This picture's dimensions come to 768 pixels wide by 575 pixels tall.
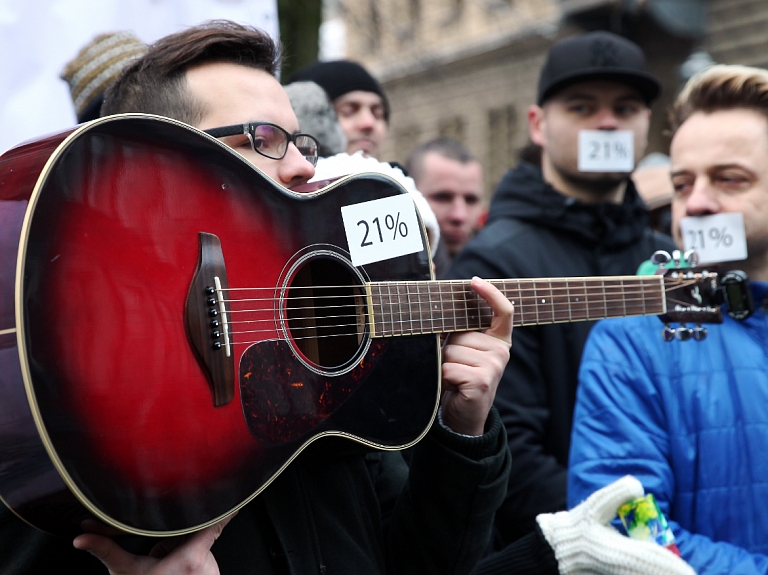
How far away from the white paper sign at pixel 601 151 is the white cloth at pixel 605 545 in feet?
4.90

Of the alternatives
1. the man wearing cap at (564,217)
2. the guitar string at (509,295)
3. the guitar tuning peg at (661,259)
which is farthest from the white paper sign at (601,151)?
the guitar string at (509,295)

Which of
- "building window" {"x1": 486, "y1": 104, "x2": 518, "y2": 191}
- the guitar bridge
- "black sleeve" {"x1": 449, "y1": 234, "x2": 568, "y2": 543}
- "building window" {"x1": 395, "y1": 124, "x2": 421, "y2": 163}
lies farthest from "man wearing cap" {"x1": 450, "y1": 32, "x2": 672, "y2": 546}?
"building window" {"x1": 395, "y1": 124, "x2": 421, "y2": 163}

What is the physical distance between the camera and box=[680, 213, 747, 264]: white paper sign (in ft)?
7.31

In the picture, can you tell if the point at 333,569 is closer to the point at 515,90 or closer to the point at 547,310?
the point at 547,310

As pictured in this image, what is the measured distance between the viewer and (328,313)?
163cm

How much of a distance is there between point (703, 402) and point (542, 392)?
2.32ft

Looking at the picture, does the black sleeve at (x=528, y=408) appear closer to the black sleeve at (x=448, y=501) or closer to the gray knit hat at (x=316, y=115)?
the gray knit hat at (x=316, y=115)

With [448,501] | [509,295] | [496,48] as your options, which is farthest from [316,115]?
[496,48]

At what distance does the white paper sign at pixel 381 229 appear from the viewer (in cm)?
163

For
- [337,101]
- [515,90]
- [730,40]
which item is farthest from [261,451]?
[515,90]

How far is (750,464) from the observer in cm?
205

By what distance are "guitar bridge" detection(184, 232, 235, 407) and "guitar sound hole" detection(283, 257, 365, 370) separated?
0.23 metres

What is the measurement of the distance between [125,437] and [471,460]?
0.80 metres

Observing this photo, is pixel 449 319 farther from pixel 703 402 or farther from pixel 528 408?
pixel 528 408
